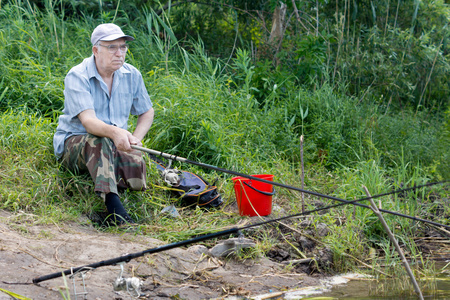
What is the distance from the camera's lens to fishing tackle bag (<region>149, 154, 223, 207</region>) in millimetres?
3840

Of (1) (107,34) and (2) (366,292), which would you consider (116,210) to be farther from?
(2) (366,292)

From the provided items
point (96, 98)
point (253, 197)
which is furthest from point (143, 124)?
point (253, 197)

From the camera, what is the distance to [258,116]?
17.3ft

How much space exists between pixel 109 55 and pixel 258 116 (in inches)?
85.9

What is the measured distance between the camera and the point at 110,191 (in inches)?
129

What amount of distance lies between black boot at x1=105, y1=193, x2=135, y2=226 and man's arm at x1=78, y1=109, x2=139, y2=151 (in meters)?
0.41

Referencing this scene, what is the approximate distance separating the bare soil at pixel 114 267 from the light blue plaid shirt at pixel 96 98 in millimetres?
717

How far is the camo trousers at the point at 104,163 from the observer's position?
330cm

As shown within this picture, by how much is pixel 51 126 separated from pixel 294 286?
258 centimetres

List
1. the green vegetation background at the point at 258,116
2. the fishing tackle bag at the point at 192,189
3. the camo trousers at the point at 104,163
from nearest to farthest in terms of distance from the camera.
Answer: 1. the camo trousers at the point at 104,163
2. the green vegetation background at the point at 258,116
3. the fishing tackle bag at the point at 192,189

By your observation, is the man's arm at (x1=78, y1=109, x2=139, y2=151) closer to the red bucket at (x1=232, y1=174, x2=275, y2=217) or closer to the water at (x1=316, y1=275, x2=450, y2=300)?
the red bucket at (x1=232, y1=174, x2=275, y2=217)

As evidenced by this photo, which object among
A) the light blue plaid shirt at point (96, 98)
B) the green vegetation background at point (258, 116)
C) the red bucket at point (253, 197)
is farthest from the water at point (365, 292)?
the light blue plaid shirt at point (96, 98)

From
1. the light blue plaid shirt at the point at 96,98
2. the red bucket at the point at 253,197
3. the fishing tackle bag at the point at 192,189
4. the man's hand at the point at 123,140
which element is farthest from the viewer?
the fishing tackle bag at the point at 192,189

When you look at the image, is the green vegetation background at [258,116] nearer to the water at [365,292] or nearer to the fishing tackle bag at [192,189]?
the fishing tackle bag at [192,189]
